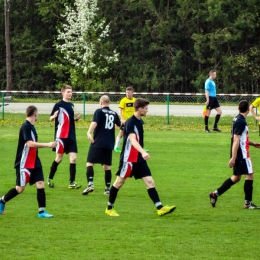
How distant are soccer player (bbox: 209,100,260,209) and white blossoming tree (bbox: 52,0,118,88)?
43086mm

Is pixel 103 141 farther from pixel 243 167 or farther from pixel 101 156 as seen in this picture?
pixel 243 167

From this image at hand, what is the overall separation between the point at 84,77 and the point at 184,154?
115 feet

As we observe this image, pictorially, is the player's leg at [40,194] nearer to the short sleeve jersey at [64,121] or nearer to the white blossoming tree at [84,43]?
the short sleeve jersey at [64,121]

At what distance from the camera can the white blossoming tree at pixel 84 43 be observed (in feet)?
183

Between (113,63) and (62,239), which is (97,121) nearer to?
(62,239)

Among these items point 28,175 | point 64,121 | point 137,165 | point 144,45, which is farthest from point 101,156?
point 144,45

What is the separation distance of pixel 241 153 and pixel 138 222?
2076 millimetres

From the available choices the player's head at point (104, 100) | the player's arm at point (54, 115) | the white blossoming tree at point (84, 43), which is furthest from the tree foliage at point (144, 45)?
A: the player's head at point (104, 100)

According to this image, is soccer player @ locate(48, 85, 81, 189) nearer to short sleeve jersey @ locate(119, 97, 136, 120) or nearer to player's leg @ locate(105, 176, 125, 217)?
player's leg @ locate(105, 176, 125, 217)

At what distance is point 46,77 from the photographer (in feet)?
205

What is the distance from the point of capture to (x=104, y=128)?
1380 cm

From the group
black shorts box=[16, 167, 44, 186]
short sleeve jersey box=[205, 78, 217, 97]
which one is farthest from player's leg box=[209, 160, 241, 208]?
short sleeve jersey box=[205, 78, 217, 97]

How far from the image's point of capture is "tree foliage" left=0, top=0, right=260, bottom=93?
56.1m

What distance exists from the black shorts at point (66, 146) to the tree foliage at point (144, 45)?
3946 centimetres
